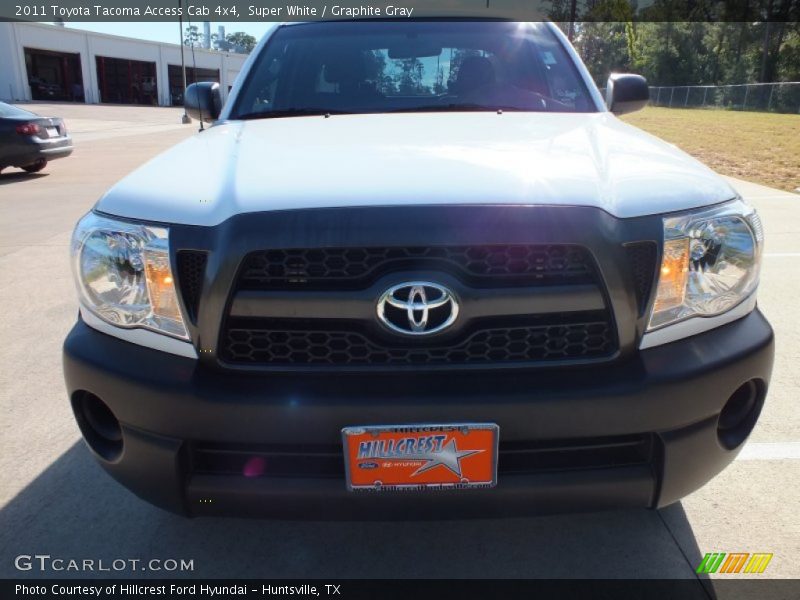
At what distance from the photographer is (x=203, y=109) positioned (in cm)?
310

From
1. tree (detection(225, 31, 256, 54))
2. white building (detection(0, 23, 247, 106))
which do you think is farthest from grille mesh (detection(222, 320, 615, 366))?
tree (detection(225, 31, 256, 54))

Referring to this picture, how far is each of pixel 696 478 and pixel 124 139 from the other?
2044cm

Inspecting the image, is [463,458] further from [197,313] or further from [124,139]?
[124,139]

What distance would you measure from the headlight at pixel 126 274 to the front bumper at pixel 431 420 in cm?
8

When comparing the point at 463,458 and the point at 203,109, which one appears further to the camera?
the point at 203,109

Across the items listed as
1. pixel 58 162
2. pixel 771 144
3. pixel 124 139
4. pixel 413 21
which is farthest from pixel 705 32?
pixel 413 21

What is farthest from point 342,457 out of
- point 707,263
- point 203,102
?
point 203,102

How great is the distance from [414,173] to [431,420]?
61 centimetres

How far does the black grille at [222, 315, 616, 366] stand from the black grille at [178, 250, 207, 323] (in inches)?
4.2

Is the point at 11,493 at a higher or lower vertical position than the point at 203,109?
lower

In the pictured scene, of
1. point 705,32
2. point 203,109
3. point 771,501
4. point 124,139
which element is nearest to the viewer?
point 771,501

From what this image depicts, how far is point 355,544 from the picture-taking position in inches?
79.4

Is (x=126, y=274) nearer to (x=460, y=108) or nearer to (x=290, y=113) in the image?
(x=290, y=113)

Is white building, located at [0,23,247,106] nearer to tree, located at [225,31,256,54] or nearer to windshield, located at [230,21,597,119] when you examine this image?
windshield, located at [230,21,597,119]
